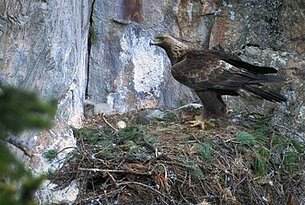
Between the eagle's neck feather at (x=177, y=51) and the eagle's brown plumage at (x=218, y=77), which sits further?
the eagle's neck feather at (x=177, y=51)

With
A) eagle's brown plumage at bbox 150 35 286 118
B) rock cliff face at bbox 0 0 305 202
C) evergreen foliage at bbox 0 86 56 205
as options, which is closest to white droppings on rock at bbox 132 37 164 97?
rock cliff face at bbox 0 0 305 202

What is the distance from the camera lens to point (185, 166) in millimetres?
4027

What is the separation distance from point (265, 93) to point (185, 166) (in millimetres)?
863

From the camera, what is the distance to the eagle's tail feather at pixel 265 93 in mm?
4484

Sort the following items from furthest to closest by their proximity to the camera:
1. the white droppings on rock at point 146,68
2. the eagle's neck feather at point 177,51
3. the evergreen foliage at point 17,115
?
1. the white droppings on rock at point 146,68
2. the eagle's neck feather at point 177,51
3. the evergreen foliage at point 17,115

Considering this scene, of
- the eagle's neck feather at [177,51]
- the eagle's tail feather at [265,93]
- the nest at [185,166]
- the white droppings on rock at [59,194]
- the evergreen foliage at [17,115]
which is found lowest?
the white droppings on rock at [59,194]

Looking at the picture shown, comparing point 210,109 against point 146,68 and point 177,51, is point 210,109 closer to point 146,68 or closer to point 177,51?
point 177,51

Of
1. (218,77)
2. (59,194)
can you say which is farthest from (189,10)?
(59,194)

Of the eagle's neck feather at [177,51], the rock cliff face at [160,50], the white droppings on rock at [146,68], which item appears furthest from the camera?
the white droppings on rock at [146,68]

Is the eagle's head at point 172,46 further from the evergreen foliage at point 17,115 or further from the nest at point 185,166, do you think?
the evergreen foliage at point 17,115

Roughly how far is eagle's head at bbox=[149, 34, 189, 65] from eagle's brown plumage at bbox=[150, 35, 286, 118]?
4 centimetres

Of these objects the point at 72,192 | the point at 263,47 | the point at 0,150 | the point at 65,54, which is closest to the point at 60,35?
the point at 65,54

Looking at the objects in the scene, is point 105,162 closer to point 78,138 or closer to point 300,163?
point 78,138

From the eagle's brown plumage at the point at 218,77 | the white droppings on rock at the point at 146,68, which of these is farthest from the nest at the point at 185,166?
the white droppings on rock at the point at 146,68
